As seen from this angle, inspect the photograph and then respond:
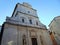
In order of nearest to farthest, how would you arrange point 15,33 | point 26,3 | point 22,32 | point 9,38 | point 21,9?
point 9,38 < point 15,33 < point 22,32 < point 21,9 < point 26,3

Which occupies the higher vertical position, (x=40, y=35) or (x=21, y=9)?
(x=21, y=9)

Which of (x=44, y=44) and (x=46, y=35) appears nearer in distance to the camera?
(x=44, y=44)

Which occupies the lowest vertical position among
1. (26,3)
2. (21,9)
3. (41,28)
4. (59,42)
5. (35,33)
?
(59,42)

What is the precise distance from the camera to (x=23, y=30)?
12070 mm

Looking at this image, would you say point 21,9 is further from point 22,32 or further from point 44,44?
point 44,44

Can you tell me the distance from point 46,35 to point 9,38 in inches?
267

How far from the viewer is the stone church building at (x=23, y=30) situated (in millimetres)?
10377

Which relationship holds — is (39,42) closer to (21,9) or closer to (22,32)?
(22,32)

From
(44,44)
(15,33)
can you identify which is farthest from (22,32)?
(44,44)

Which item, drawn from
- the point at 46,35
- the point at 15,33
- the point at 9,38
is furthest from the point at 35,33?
the point at 9,38

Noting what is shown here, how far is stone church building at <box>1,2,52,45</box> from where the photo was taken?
10377 mm

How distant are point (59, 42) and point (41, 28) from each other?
4711 millimetres

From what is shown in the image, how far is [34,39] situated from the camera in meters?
12.4

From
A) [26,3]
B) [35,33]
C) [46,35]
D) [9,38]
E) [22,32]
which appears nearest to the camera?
[9,38]
